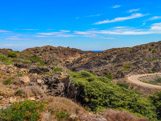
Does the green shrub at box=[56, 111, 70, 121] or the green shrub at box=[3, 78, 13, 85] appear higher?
→ the green shrub at box=[3, 78, 13, 85]

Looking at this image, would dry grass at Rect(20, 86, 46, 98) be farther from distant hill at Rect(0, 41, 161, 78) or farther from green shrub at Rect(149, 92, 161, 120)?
distant hill at Rect(0, 41, 161, 78)

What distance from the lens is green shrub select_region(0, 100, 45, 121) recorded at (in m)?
3.93

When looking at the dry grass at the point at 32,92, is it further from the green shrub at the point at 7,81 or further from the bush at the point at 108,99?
the bush at the point at 108,99

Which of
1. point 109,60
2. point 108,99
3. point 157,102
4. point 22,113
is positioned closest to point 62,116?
point 22,113

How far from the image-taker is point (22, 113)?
4.10 metres

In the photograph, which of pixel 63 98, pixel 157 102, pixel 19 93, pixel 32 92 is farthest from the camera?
pixel 157 102

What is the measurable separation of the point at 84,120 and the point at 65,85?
440 cm

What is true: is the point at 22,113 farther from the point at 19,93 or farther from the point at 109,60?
the point at 109,60

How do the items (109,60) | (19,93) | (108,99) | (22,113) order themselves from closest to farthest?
(22,113), (19,93), (108,99), (109,60)

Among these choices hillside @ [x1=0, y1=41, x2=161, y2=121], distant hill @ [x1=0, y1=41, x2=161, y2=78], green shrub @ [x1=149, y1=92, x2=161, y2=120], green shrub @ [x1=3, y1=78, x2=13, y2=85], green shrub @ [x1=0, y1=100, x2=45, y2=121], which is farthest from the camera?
distant hill @ [x1=0, y1=41, x2=161, y2=78]

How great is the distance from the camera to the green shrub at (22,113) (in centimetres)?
393

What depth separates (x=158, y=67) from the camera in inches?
1307

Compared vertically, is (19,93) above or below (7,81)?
below

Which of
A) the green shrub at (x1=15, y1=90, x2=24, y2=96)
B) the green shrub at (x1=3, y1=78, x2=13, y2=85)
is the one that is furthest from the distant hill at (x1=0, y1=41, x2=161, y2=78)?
the green shrub at (x1=15, y1=90, x2=24, y2=96)
